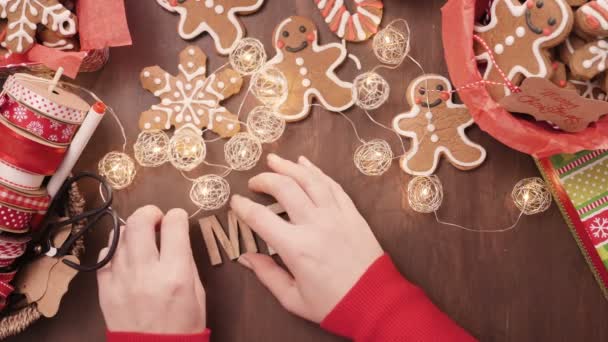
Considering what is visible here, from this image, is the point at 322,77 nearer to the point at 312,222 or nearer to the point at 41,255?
the point at 312,222

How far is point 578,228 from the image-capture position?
0.89 metres

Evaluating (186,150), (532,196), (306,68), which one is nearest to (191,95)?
(186,150)

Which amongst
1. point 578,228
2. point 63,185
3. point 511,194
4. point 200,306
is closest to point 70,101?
point 63,185

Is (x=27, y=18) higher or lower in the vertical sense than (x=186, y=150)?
higher

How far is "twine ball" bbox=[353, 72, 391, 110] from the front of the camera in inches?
34.9

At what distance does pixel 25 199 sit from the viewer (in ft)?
2.52

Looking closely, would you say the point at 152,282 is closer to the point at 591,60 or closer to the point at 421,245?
the point at 421,245

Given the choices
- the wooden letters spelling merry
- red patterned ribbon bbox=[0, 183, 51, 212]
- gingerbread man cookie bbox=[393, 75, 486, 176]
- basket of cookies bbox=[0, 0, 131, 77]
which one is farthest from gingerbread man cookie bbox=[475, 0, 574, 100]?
red patterned ribbon bbox=[0, 183, 51, 212]

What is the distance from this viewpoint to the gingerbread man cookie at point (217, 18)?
0.92 m

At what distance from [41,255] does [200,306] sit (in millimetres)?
293

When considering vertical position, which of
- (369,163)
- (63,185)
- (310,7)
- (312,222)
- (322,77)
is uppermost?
(310,7)

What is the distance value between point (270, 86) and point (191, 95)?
15cm

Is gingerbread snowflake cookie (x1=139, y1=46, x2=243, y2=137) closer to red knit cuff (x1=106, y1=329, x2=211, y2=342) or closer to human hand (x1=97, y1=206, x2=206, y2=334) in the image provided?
human hand (x1=97, y1=206, x2=206, y2=334)

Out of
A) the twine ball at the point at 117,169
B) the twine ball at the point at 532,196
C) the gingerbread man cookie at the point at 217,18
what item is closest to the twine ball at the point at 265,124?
the gingerbread man cookie at the point at 217,18
